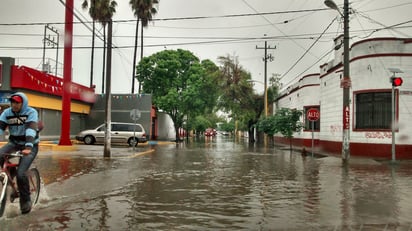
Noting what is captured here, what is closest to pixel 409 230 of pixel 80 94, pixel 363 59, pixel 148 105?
pixel 363 59

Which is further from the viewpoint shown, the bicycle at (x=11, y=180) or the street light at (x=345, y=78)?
the street light at (x=345, y=78)

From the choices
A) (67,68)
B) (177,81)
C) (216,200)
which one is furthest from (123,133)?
(216,200)

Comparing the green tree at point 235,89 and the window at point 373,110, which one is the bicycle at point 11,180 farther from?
the green tree at point 235,89

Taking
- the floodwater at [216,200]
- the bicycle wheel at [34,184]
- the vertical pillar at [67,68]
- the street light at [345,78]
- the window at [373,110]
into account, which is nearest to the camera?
the floodwater at [216,200]

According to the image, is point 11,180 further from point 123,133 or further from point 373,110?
point 123,133

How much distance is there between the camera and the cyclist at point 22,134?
264 inches

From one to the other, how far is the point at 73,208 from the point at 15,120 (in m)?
2.02

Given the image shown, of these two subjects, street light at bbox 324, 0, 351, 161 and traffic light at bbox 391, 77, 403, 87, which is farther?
street light at bbox 324, 0, 351, 161

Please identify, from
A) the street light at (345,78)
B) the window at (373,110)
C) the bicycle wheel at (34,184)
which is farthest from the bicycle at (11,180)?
the window at (373,110)

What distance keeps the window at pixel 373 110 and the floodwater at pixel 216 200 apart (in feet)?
26.9

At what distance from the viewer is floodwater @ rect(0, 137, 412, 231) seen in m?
6.71

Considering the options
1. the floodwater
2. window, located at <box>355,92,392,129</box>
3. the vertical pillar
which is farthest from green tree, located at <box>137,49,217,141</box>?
the floodwater

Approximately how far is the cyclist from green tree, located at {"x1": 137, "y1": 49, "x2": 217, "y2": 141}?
128 feet

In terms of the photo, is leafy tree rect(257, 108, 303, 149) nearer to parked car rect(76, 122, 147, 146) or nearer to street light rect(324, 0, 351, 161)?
parked car rect(76, 122, 147, 146)
